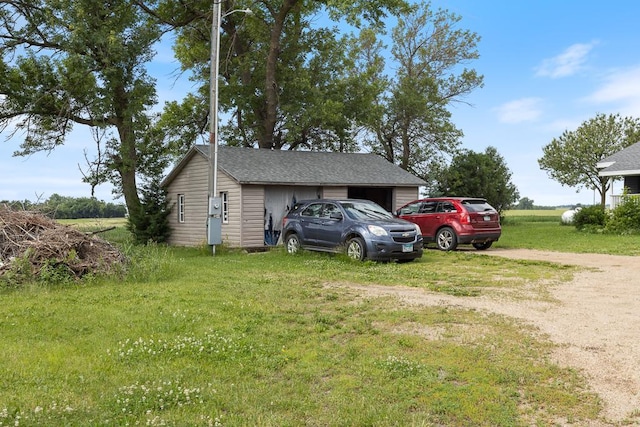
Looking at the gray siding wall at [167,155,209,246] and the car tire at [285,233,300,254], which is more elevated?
the gray siding wall at [167,155,209,246]

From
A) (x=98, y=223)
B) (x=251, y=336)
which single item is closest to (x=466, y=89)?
(x=98, y=223)

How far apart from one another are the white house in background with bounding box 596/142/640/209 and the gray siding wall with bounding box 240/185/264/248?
18.6 m

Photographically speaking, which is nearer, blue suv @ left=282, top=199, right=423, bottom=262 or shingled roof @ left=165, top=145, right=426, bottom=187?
blue suv @ left=282, top=199, right=423, bottom=262

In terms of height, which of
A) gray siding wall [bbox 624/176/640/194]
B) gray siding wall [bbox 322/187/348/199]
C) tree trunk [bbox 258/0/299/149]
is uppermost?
tree trunk [bbox 258/0/299/149]

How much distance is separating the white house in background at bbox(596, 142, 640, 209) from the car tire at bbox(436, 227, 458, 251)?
14.1 metres

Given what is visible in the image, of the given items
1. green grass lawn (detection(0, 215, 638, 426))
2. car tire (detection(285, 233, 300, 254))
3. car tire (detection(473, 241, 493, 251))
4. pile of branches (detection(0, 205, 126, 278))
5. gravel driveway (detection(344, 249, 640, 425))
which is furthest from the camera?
car tire (detection(473, 241, 493, 251))

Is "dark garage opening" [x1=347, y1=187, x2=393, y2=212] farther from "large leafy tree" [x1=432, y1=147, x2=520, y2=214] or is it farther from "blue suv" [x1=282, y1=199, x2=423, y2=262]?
"large leafy tree" [x1=432, y1=147, x2=520, y2=214]

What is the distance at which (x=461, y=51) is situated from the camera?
4206 cm

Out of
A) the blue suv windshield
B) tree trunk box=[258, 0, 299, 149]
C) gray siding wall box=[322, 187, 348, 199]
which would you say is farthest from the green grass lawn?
tree trunk box=[258, 0, 299, 149]

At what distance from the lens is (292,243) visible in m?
17.3

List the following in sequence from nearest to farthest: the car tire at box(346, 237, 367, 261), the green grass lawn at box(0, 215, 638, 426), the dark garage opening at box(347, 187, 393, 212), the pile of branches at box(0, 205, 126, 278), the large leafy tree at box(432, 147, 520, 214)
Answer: the green grass lawn at box(0, 215, 638, 426) → the pile of branches at box(0, 205, 126, 278) → the car tire at box(346, 237, 367, 261) → the dark garage opening at box(347, 187, 393, 212) → the large leafy tree at box(432, 147, 520, 214)

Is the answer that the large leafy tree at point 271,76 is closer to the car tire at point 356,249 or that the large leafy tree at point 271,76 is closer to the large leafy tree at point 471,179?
the large leafy tree at point 471,179

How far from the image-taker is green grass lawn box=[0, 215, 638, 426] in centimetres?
436

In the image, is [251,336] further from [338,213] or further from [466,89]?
[466,89]
